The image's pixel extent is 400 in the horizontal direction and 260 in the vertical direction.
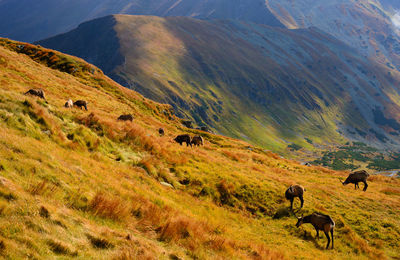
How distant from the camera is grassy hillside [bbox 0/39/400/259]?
253 inches

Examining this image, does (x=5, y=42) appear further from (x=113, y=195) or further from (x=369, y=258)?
(x=369, y=258)

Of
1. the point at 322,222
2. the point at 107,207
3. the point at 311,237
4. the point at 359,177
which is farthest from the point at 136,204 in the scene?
the point at 359,177

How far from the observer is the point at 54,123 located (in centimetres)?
1411

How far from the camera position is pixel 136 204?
9664mm

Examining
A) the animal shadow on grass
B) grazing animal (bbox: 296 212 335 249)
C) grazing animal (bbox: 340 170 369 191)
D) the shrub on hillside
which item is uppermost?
the shrub on hillside

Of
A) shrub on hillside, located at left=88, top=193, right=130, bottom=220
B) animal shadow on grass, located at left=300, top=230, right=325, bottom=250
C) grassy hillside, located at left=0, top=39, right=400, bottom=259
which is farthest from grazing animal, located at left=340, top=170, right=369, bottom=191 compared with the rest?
shrub on hillside, located at left=88, top=193, right=130, bottom=220

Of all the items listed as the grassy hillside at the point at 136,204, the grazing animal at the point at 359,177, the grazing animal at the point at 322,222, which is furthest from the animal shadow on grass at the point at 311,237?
the grazing animal at the point at 359,177

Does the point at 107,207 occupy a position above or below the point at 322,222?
above

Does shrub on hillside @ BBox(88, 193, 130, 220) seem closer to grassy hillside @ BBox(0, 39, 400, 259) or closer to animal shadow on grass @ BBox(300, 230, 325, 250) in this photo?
grassy hillside @ BBox(0, 39, 400, 259)

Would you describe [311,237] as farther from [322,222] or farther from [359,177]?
[359,177]

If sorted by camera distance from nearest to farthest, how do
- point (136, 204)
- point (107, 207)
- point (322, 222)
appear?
point (107, 207) → point (136, 204) → point (322, 222)

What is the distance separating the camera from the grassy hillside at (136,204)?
643cm

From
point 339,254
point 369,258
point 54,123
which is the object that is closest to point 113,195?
point 54,123

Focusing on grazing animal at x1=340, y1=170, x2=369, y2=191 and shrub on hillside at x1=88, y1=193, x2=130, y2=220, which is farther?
grazing animal at x1=340, y1=170, x2=369, y2=191
